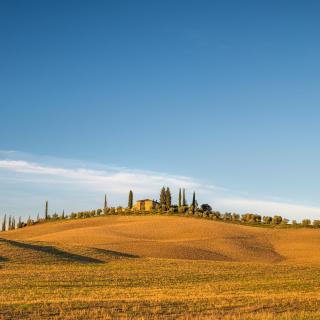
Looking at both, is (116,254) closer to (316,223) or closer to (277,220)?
(316,223)

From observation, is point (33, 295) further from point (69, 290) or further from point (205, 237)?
point (205, 237)

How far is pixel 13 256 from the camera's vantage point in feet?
194

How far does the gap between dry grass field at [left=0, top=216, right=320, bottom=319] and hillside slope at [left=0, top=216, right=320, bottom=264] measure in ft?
0.48

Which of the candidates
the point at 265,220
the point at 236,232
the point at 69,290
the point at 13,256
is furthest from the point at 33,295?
the point at 265,220

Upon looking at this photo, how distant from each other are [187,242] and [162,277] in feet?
130

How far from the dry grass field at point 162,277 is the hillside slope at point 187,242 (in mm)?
146

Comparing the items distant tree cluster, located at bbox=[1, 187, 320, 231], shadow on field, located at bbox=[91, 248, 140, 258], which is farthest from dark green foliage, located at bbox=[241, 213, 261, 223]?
shadow on field, located at bbox=[91, 248, 140, 258]

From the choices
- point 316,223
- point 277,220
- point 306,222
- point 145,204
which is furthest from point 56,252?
point 145,204

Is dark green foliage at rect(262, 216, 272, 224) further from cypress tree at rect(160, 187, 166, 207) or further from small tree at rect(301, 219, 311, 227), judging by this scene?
cypress tree at rect(160, 187, 166, 207)

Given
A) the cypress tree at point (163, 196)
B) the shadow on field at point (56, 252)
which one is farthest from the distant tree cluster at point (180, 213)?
the shadow on field at point (56, 252)

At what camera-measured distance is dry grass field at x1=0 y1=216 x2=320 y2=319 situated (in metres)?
26.1

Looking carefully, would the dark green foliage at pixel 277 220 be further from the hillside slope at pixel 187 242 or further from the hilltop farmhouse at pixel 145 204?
the hilltop farmhouse at pixel 145 204

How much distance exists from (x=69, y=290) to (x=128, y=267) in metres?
18.4

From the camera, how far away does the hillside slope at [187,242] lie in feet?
235
